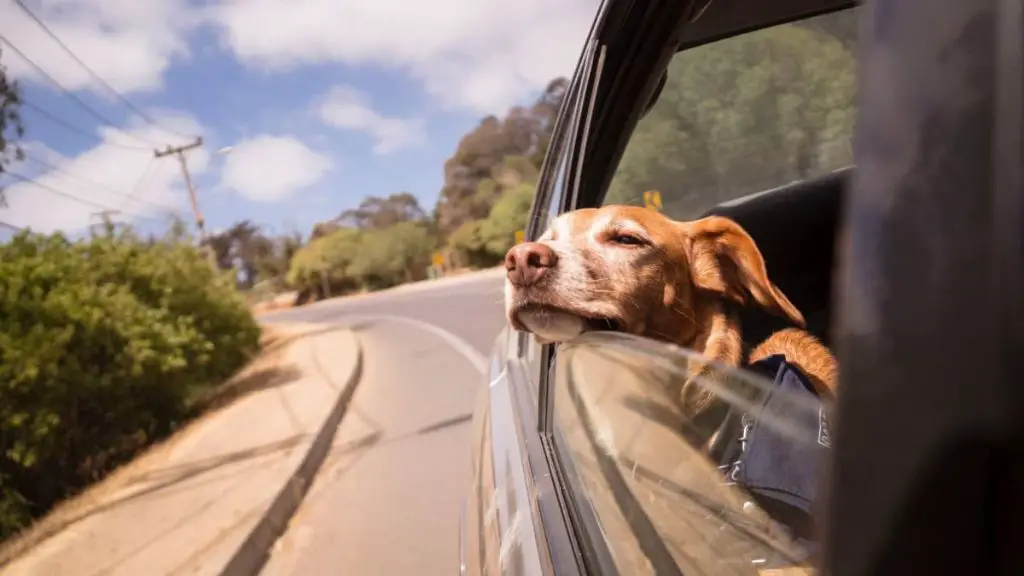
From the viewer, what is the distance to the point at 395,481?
5.11 metres

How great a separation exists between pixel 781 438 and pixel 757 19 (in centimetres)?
186

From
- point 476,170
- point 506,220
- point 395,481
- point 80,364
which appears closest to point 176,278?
point 80,364

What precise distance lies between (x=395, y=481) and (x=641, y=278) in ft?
13.4

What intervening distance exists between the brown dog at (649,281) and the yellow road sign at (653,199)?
1.19 feet

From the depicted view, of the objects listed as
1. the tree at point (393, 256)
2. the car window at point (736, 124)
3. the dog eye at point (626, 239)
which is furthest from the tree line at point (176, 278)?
the tree at point (393, 256)

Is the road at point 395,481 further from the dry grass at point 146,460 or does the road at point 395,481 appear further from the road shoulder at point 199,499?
the dry grass at point 146,460

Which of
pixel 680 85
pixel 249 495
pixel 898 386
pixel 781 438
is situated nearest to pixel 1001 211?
pixel 898 386

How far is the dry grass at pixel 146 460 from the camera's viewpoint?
5.12 m

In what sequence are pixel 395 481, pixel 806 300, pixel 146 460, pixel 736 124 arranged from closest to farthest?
pixel 806 300
pixel 736 124
pixel 395 481
pixel 146 460

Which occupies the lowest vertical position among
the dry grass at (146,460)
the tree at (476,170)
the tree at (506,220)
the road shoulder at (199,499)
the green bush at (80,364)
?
the dry grass at (146,460)

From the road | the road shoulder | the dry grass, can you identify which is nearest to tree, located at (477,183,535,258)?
the road

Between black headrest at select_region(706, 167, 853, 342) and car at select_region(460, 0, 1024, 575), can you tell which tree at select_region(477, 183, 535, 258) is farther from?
black headrest at select_region(706, 167, 853, 342)

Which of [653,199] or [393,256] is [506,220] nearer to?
[653,199]

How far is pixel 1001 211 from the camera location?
342mm
